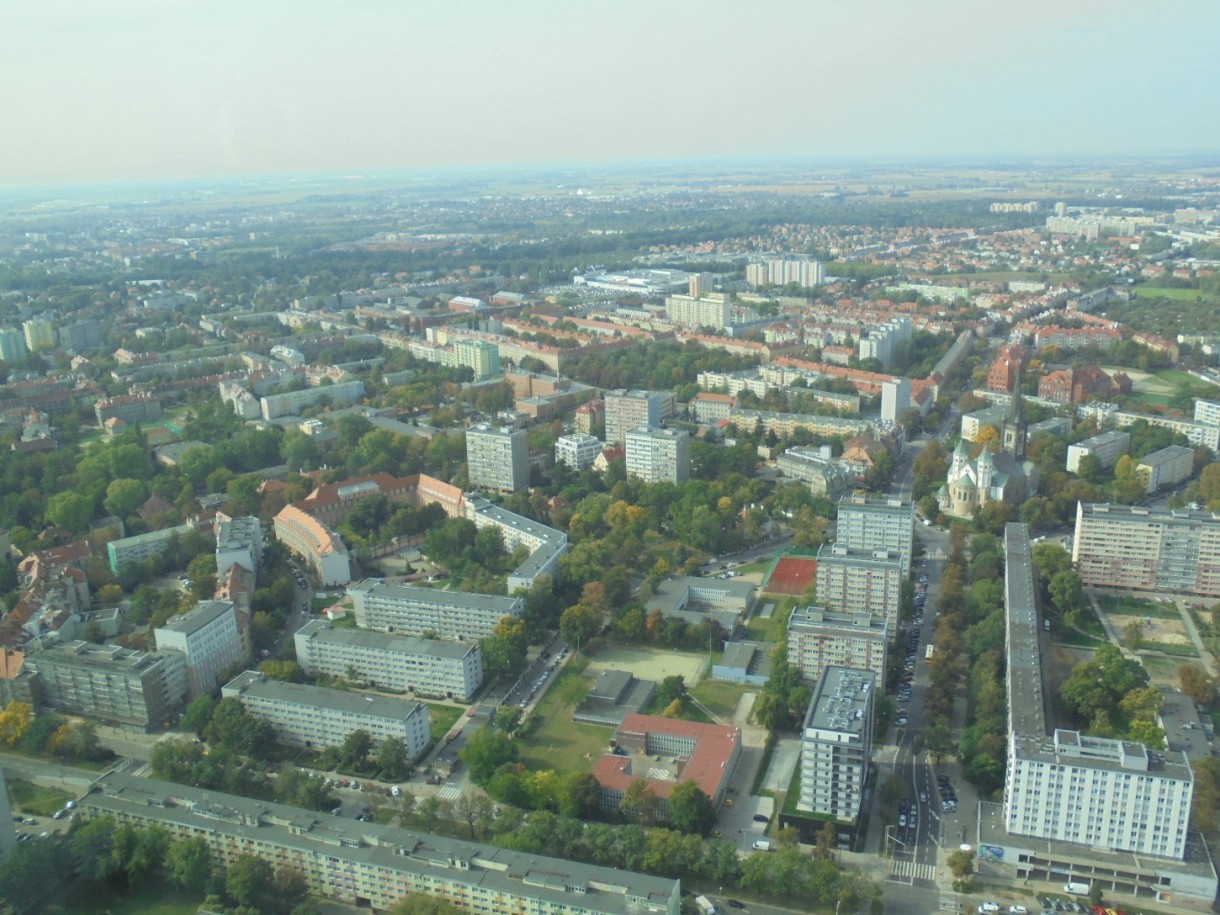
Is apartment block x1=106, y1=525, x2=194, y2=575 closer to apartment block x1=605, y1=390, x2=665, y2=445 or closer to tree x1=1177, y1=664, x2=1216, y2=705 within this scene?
apartment block x1=605, y1=390, x2=665, y2=445

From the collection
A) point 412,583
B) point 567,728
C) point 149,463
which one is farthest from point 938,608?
point 149,463

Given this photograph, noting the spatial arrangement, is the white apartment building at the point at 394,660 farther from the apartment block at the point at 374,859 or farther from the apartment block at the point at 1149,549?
the apartment block at the point at 1149,549

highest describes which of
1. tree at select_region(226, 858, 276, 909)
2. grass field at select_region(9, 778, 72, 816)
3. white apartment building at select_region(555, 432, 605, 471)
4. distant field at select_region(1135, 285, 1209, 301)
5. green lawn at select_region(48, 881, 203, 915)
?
distant field at select_region(1135, 285, 1209, 301)

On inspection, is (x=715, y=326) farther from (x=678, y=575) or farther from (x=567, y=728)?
(x=567, y=728)

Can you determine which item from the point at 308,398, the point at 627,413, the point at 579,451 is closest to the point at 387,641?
the point at 579,451

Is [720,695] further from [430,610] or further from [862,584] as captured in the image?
[430,610]

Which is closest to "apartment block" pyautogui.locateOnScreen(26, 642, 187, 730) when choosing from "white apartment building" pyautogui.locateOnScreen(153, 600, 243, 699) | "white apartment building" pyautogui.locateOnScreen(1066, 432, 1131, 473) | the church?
"white apartment building" pyautogui.locateOnScreen(153, 600, 243, 699)

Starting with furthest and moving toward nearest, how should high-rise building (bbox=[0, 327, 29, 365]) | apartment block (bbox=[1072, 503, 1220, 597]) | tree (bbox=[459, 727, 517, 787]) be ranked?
high-rise building (bbox=[0, 327, 29, 365])
apartment block (bbox=[1072, 503, 1220, 597])
tree (bbox=[459, 727, 517, 787])
